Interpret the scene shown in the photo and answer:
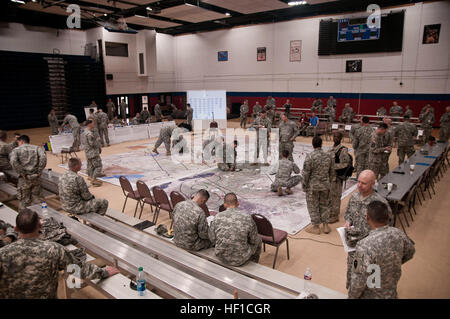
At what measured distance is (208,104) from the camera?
84.0 ft

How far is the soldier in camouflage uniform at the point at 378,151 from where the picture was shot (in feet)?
26.1

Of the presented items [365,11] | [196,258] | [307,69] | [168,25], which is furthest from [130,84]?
[196,258]

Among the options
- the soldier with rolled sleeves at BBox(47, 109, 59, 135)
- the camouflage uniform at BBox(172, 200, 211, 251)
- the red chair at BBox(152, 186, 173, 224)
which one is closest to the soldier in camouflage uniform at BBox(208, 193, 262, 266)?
the camouflage uniform at BBox(172, 200, 211, 251)

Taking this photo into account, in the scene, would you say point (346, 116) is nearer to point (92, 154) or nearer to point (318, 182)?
point (318, 182)

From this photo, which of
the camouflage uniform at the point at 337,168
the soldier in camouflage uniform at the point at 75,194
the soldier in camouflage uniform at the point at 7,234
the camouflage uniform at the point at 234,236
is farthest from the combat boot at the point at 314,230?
the soldier in camouflage uniform at the point at 7,234

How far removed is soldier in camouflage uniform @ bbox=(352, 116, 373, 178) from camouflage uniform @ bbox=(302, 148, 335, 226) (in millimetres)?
2916

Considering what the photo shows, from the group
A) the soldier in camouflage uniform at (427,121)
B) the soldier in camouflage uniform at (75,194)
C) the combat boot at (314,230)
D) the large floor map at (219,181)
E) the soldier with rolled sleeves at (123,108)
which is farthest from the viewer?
the soldier with rolled sleeves at (123,108)

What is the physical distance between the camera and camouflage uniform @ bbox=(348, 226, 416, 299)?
→ 2645mm

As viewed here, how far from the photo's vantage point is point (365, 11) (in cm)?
1789

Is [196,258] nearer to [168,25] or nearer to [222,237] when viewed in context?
[222,237]

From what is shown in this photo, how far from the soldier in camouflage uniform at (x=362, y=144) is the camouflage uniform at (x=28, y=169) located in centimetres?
744

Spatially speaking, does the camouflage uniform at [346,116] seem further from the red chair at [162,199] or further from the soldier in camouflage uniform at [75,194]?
the soldier in camouflage uniform at [75,194]

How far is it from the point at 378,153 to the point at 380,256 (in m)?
6.11
